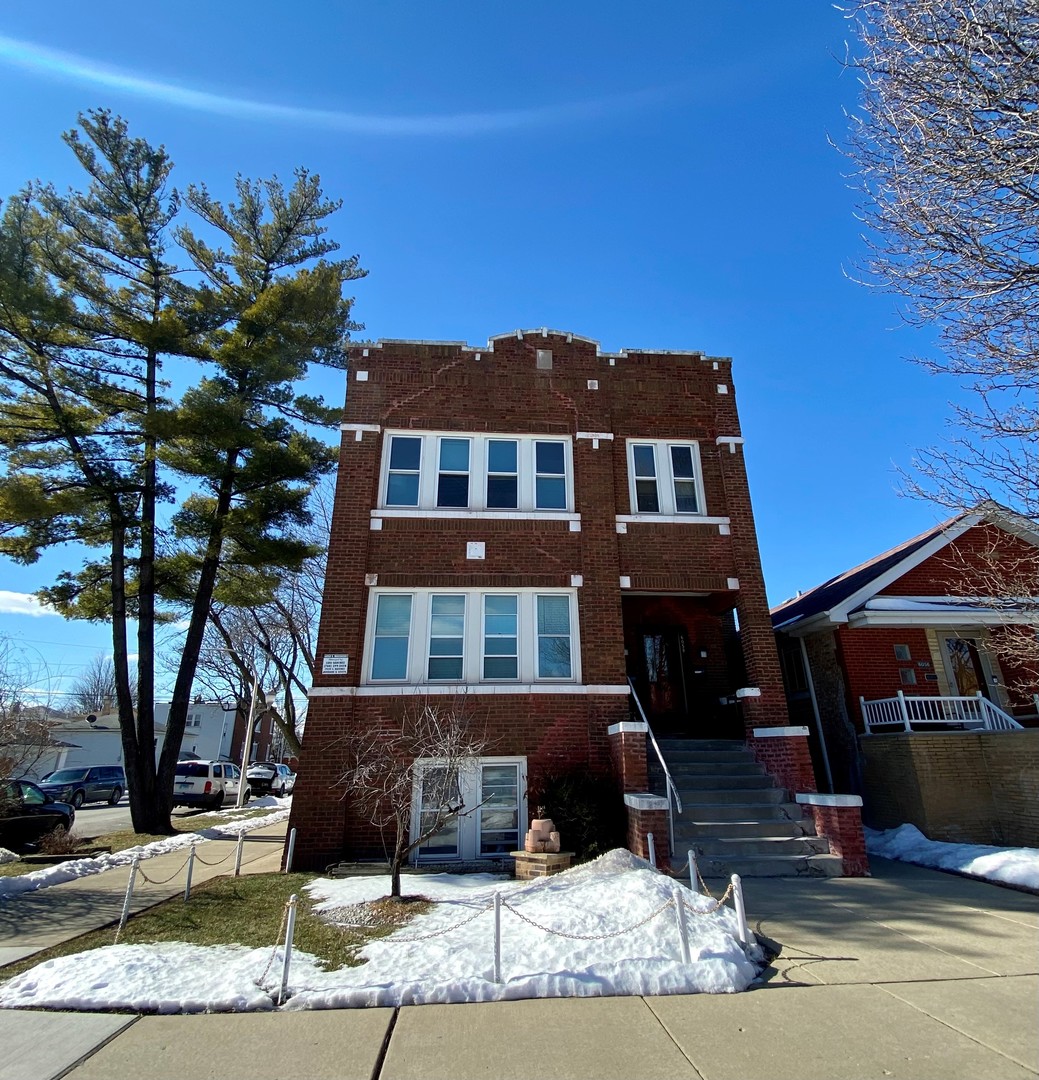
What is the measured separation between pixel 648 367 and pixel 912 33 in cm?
720

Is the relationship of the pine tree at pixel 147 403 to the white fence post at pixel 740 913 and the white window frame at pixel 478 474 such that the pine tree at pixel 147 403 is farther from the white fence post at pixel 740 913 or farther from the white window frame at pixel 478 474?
the white fence post at pixel 740 913

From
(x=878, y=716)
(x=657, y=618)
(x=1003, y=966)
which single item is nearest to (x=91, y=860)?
(x=657, y=618)

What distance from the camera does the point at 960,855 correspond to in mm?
9117

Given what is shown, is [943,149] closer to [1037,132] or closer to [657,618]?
[1037,132]

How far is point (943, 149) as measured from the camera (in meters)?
6.31

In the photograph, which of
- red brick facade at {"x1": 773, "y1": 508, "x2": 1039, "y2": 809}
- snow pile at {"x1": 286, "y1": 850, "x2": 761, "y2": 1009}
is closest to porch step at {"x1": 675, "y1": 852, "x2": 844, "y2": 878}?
snow pile at {"x1": 286, "y1": 850, "x2": 761, "y2": 1009}

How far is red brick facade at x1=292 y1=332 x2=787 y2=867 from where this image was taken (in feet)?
33.9

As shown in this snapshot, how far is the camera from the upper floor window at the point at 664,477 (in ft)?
40.4

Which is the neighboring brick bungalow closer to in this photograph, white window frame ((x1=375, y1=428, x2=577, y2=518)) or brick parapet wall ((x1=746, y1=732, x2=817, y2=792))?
brick parapet wall ((x1=746, y1=732, x2=817, y2=792))

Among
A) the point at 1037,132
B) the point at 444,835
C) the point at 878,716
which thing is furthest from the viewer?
the point at 878,716

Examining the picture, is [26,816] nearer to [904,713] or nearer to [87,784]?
[87,784]

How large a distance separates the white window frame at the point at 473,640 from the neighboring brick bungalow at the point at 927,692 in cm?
596

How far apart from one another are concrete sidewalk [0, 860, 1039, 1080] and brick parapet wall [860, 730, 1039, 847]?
6153mm

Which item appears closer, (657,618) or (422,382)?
(422,382)
